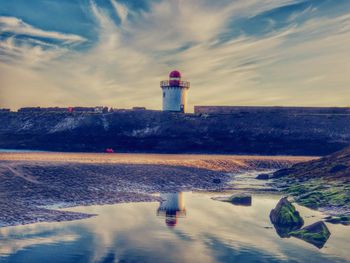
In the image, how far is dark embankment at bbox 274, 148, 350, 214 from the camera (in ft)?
94.2

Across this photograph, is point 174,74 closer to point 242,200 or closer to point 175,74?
point 175,74

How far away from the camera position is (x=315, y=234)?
20.3 m

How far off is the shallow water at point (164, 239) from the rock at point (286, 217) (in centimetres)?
51

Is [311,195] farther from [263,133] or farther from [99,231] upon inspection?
[263,133]

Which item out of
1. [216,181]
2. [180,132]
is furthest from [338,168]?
[180,132]

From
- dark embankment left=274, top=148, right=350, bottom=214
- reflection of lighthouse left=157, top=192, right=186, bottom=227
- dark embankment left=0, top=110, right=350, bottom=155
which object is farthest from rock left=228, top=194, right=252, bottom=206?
dark embankment left=0, top=110, right=350, bottom=155

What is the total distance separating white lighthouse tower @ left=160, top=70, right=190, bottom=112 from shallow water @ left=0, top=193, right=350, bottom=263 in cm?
6595

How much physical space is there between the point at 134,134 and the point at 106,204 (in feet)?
173

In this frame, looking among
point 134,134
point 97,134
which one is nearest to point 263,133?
point 134,134

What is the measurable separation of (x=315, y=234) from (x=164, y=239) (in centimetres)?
634

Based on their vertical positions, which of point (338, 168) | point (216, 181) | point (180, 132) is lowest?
point (216, 181)

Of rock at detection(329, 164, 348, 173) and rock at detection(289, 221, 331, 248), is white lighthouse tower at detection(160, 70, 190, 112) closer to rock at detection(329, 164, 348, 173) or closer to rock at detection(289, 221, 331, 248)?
rock at detection(329, 164, 348, 173)

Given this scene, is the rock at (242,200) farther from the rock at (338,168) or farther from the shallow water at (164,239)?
the rock at (338,168)

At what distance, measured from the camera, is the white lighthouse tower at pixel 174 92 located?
299 ft
